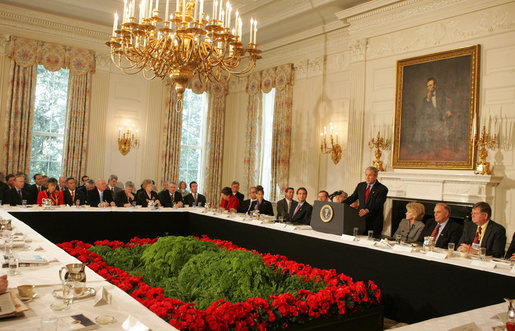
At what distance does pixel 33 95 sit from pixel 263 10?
520cm

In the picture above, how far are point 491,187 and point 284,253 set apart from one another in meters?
3.29

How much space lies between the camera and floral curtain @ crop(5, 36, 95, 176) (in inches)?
363

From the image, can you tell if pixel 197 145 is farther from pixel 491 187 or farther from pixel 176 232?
pixel 491 187

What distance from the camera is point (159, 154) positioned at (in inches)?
431

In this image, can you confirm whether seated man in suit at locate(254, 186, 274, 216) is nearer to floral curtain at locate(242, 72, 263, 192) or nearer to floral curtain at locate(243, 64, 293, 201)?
floral curtain at locate(243, 64, 293, 201)

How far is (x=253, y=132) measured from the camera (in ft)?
35.7

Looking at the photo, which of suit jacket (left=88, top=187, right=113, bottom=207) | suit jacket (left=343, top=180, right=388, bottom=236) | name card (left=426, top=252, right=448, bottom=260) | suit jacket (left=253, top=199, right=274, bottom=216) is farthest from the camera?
suit jacket (left=253, top=199, right=274, bottom=216)

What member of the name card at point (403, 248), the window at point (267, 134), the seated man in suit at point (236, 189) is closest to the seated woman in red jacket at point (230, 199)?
the seated man in suit at point (236, 189)

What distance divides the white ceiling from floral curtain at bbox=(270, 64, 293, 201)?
101 centimetres

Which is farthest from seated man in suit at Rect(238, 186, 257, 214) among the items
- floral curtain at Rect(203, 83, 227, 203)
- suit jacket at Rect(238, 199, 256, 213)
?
floral curtain at Rect(203, 83, 227, 203)

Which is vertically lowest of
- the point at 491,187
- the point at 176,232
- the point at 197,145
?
the point at 176,232

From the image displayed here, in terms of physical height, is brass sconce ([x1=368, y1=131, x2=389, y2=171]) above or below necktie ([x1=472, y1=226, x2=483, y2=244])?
above

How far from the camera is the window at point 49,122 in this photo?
9.75m

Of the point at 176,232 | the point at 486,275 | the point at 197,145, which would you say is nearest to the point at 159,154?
the point at 197,145
